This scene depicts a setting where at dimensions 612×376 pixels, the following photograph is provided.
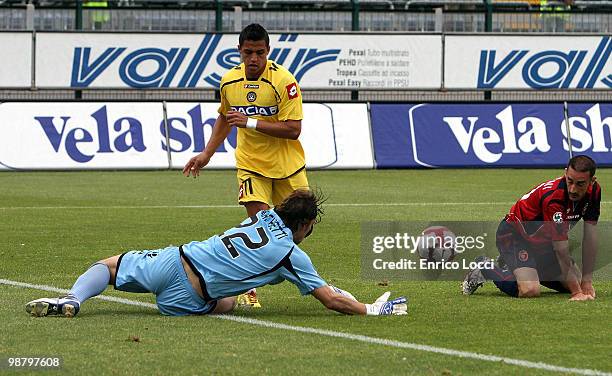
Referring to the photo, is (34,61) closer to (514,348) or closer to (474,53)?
(474,53)

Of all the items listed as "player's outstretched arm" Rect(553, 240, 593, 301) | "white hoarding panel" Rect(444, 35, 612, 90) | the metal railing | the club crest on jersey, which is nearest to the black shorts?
"player's outstretched arm" Rect(553, 240, 593, 301)

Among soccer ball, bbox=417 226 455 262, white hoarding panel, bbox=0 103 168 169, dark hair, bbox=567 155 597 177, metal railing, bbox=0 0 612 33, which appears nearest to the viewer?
dark hair, bbox=567 155 597 177

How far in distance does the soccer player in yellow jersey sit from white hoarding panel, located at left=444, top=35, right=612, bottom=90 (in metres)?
22.1

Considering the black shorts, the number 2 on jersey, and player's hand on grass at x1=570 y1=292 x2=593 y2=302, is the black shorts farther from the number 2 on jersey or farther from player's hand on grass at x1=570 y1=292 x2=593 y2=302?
the number 2 on jersey

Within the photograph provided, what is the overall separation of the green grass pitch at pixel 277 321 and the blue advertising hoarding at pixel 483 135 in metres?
10.2

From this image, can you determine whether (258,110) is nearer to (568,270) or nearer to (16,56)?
(568,270)

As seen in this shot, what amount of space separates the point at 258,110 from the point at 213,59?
21.5m

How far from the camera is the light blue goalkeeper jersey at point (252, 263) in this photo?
29.1ft

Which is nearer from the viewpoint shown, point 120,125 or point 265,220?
point 265,220

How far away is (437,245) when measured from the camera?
10.9 meters

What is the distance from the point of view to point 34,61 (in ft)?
101

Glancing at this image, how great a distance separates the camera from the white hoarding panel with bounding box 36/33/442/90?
102 ft

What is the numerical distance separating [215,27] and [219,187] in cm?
1074

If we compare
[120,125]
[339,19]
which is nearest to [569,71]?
[339,19]
